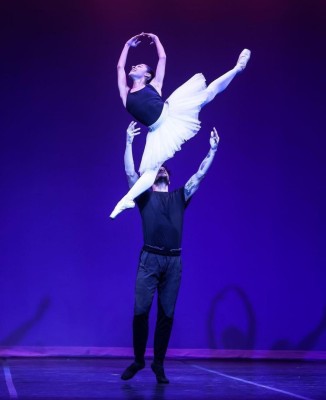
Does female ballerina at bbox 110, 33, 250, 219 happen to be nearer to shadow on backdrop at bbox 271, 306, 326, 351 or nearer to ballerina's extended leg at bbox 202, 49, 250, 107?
ballerina's extended leg at bbox 202, 49, 250, 107

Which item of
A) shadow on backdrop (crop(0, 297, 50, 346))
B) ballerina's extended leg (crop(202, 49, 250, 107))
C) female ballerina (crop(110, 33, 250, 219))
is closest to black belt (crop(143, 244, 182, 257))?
female ballerina (crop(110, 33, 250, 219))

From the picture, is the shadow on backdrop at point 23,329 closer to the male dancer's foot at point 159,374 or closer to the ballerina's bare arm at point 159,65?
the male dancer's foot at point 159,374

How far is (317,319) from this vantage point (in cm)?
555

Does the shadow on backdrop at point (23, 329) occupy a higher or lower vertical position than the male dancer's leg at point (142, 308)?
lower

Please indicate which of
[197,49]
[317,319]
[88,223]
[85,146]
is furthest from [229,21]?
[317,319]

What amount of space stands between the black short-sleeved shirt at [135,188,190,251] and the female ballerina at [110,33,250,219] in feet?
0.75

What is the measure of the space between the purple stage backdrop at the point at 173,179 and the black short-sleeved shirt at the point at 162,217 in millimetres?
1289

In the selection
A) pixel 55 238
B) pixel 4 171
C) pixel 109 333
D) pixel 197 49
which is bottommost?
pixel 109 333

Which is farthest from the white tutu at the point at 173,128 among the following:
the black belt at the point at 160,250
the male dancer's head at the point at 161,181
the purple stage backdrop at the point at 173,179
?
the purple stage backdrop at the point at 173,179

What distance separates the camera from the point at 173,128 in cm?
389

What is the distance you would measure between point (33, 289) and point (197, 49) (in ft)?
7.42

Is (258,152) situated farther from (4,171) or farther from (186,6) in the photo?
(4,171)

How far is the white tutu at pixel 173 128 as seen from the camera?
3.87 meters

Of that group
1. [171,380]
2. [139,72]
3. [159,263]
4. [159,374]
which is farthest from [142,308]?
[139,72]
